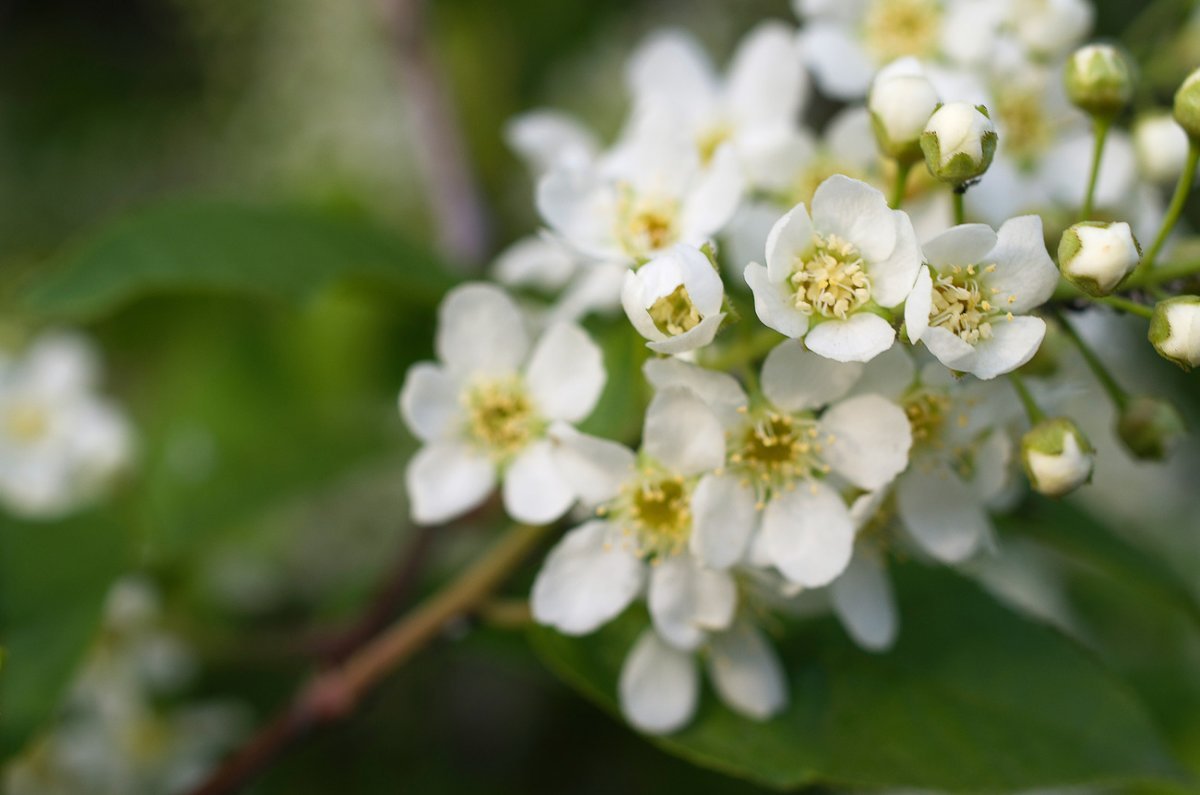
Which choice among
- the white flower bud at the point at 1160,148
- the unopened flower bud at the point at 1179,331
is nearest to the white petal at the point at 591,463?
the unopened flower bud at the point at 1179,331

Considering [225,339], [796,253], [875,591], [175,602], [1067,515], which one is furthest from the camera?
[225,339]

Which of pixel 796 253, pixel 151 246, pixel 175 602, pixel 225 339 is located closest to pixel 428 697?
pixel 175 602

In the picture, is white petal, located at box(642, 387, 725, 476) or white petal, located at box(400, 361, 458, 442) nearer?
white petal, located at box(642, 387, 725, 476)

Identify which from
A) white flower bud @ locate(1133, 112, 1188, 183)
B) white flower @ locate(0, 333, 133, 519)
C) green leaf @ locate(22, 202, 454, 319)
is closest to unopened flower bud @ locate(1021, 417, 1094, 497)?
white flower bud @ locate(1133, 112, 1188, 183)

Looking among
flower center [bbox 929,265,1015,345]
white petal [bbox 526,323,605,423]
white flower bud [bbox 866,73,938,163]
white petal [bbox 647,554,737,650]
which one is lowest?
white petal [bbox 647,554,737,650]

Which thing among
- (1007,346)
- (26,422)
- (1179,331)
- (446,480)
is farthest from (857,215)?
(26,422)

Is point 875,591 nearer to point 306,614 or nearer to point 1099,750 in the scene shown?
point 1099,750

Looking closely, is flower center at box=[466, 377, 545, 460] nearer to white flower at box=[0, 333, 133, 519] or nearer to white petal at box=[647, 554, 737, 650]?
white petal at box=[647, 554, 737, 650]
